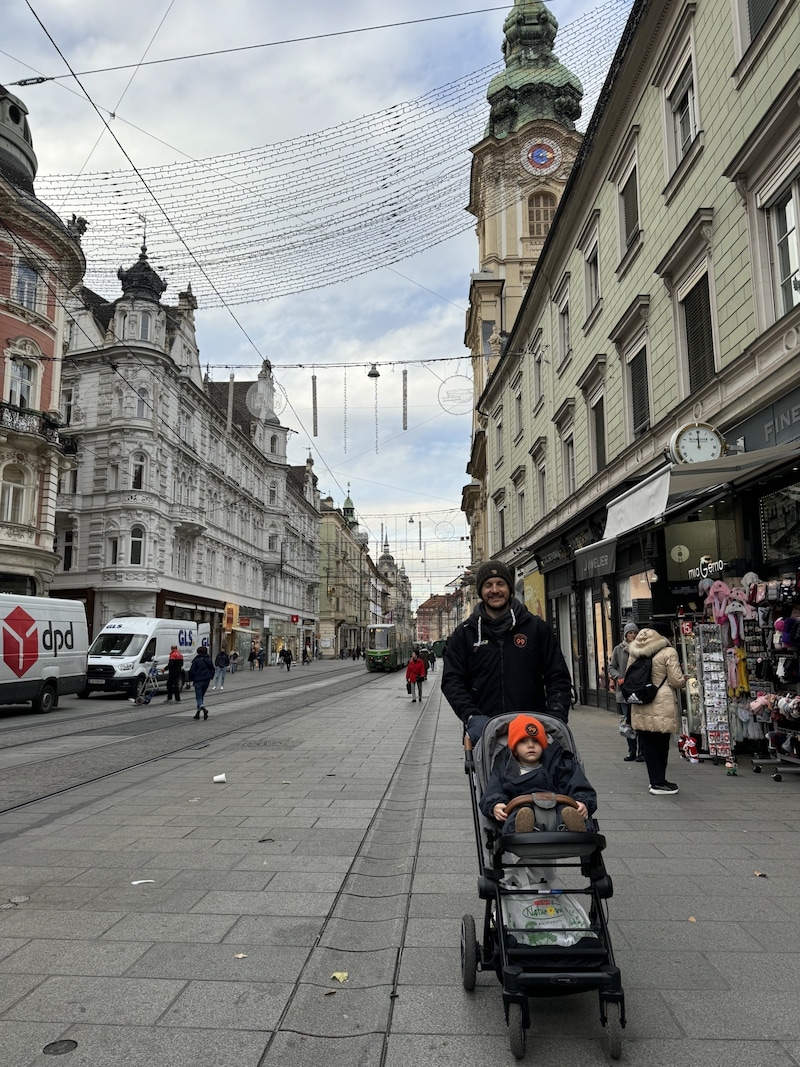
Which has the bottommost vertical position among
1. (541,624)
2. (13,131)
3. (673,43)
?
(541,624)

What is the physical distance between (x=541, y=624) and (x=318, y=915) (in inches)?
86.0

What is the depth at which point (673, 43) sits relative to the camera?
1340cm

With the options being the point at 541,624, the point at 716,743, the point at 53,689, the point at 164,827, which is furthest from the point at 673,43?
the point at 53,689

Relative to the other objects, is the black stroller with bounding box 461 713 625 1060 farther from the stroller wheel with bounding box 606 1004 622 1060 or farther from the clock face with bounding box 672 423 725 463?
the clock face with bounding box 672 423 725 463

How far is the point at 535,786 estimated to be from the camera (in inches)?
137

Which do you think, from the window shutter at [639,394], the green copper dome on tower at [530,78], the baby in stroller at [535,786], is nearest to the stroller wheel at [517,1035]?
the baby in stroller at [535,786]

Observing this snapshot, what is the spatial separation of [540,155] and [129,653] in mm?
25828

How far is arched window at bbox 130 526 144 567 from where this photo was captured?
37.9 m

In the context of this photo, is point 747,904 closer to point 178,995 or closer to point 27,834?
point 178,995

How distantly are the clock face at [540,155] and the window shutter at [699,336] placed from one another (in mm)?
20504

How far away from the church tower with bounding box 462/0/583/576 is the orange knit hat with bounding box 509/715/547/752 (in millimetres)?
18393

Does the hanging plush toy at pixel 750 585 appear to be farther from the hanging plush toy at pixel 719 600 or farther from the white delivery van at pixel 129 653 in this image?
the white delivery van at pixel 129 653

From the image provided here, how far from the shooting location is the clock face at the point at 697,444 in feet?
35.1

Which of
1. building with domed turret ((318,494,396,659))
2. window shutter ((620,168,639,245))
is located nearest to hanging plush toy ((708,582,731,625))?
window shutter ((620,168,639,245))
